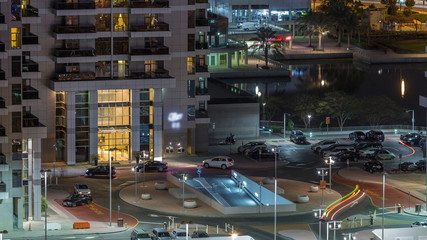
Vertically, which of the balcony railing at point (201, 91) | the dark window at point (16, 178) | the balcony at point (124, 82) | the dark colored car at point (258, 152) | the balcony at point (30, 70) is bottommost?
the dark colored car at point (258, 152)

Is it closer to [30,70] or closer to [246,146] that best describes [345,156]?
[246,146]

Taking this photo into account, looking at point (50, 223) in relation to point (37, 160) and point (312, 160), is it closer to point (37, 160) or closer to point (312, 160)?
point (37, 160)

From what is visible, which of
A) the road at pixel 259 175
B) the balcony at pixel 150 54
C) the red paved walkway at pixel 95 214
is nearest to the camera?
the road at pixel 259 175

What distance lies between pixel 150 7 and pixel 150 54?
5765 millimetres

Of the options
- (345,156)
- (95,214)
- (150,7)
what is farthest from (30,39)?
(345,156)

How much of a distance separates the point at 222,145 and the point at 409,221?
48009 millimetres

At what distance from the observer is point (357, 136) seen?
18938 centimetres

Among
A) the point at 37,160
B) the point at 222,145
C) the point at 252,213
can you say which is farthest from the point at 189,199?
the point at 222,145

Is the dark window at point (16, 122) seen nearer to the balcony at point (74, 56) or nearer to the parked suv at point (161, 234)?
the parked suv at point (161, 234)

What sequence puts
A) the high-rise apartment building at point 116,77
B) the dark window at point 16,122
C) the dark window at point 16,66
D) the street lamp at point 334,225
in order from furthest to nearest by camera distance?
1. the high-rise apartment building at point 116,77
2. the dark window at point 16,122
3. the dark window at point 16,66
4. the street lamp at point 334,225

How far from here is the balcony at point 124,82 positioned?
168 meters

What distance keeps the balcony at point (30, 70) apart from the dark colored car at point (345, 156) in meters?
41.0

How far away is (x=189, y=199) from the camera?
15088cm

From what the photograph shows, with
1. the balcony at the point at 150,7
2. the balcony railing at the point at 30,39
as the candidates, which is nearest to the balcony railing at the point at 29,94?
the balcony railing at the point at 30,39
